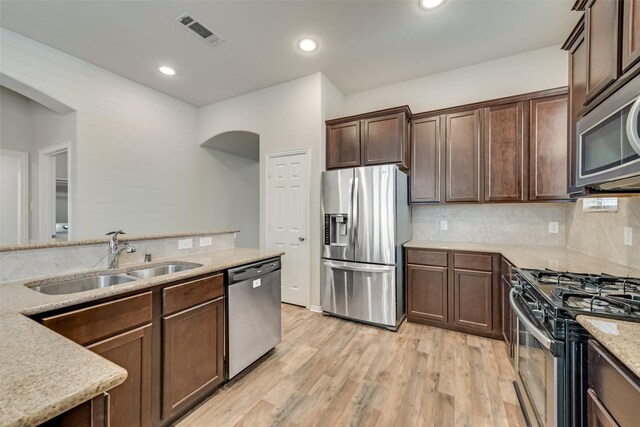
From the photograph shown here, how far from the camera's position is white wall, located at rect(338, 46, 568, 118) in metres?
3.03

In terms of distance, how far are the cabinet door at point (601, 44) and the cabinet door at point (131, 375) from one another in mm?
2568

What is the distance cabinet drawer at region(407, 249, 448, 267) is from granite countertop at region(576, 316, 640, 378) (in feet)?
6.19

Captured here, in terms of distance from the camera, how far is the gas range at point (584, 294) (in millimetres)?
1052

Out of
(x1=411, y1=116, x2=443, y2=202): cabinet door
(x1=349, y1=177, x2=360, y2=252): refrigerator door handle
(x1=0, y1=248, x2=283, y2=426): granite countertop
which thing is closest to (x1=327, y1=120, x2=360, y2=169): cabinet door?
(x1=349, y1=177, x2=360, y2=252): refrigerator door handle

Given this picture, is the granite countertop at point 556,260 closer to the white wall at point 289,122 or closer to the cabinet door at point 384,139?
the cabinet door at point 384,139

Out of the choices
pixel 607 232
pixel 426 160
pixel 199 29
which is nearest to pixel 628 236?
pixel 607 232

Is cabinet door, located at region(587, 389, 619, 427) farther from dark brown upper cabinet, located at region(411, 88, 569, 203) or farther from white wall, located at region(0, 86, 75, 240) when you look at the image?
white wall, located at region(0, 86, 75, 240)

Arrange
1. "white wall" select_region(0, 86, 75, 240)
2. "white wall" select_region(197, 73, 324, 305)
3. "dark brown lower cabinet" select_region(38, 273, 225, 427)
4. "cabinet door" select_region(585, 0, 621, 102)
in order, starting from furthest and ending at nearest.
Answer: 1. "white wall" select_region(0, 86, 75, 240)
2. "white wall" select_region(197, 73, 324, 305)
3. "dark brown lower cabinet" select_region(38, 273, 225, 427)
4. "cabinet door" select_region(585, 0, 621, 102)

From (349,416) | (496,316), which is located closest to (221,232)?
(349,416)

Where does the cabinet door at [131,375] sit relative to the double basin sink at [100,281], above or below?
below

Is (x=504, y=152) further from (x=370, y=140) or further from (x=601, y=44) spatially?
(x=601, y=44)

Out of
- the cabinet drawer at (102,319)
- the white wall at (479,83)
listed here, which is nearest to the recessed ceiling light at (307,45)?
the white wall at (479,83)

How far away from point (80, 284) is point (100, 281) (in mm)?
99

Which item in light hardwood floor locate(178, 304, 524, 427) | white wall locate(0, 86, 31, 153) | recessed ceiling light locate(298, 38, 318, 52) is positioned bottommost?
light hardwood floor locate(178, 304, 524, 427)
